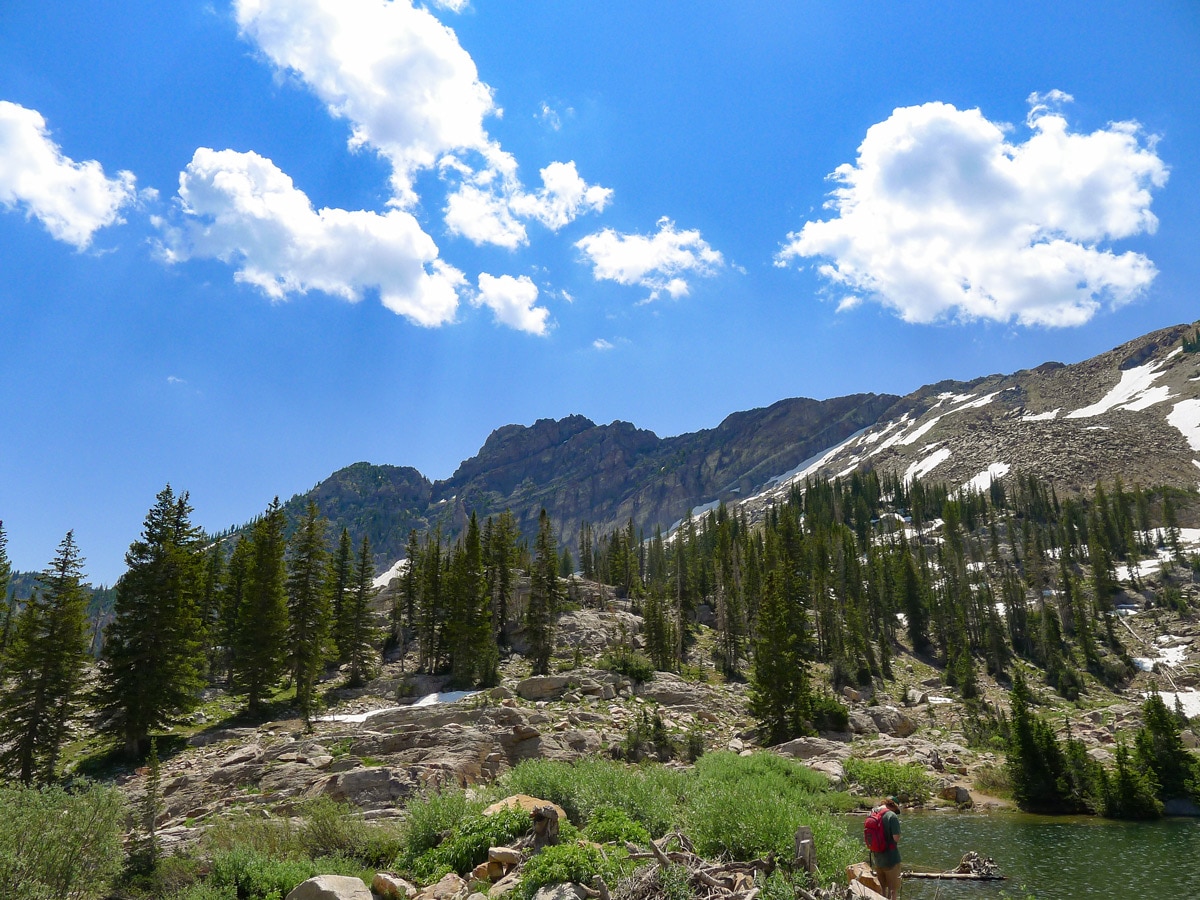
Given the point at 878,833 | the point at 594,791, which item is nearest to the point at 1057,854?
the point at 878,833

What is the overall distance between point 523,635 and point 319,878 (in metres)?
51.4

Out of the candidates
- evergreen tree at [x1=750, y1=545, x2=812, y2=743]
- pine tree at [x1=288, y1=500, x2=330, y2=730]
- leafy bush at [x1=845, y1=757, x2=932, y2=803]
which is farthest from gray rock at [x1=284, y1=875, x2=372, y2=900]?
evergreen tree at [x1=750, y1=545, x2=812, y2=743]

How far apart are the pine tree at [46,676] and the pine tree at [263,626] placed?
8.50m

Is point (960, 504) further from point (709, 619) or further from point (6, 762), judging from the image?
point (6, 762)

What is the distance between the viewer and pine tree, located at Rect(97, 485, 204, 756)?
30.3 m

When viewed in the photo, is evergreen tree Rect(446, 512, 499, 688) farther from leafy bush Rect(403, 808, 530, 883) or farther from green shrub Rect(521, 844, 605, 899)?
green shrub Rect(521, 844, 605, 899)

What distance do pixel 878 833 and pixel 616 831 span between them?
17.6ft

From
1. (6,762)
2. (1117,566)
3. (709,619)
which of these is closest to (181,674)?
(6,762)

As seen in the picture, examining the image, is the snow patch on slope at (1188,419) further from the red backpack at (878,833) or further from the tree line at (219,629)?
the red backpack at (878,833)

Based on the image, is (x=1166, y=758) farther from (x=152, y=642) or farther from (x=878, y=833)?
→ (x=152, y=642)

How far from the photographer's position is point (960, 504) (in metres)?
134

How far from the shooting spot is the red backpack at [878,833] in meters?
12.3

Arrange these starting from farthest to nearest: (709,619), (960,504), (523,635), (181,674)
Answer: (960,504) < (709,619) < (523,635) < (181,674)

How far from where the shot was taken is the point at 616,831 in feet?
46.5
